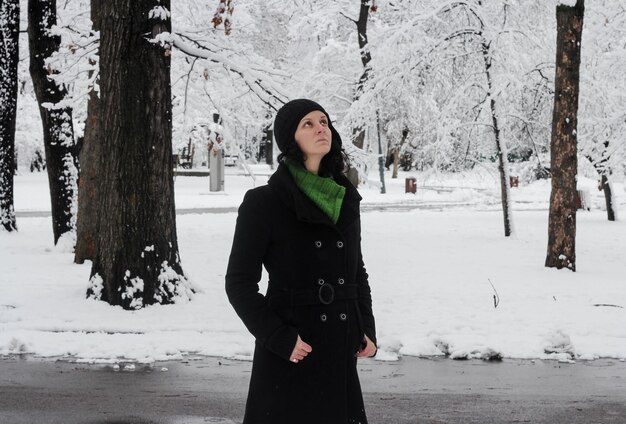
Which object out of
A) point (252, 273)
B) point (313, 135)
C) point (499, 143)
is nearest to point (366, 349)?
point (252, 273)

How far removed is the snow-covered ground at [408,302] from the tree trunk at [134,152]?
443 mm

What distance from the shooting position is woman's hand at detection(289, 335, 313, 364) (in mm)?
3098

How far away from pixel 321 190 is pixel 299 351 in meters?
0.62

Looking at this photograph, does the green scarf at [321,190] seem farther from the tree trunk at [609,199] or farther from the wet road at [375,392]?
the tree trunk at [609,199]

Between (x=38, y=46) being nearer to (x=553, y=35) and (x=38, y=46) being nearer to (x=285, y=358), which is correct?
(x=553, y=35)

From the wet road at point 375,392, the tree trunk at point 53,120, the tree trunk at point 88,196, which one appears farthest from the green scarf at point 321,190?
the tree trunk at point 53,120

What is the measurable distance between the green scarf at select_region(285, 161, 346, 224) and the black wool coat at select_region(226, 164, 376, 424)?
0.10 feet

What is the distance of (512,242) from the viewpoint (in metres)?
18.2

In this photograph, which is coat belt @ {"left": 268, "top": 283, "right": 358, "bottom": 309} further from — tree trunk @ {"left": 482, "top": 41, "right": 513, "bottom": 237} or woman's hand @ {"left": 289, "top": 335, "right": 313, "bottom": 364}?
tree trunk @ {"left": 482, "top": 41, "right": 513, "bottom": 237}

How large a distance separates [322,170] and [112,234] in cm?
657

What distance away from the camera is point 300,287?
319 cm

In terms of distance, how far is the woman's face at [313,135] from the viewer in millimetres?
3265

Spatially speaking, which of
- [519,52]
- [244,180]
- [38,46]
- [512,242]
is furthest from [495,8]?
[244,180]

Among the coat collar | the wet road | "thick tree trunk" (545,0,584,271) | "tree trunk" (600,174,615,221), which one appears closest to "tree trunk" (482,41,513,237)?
"thick tree trunk" (545,0,584,271)
